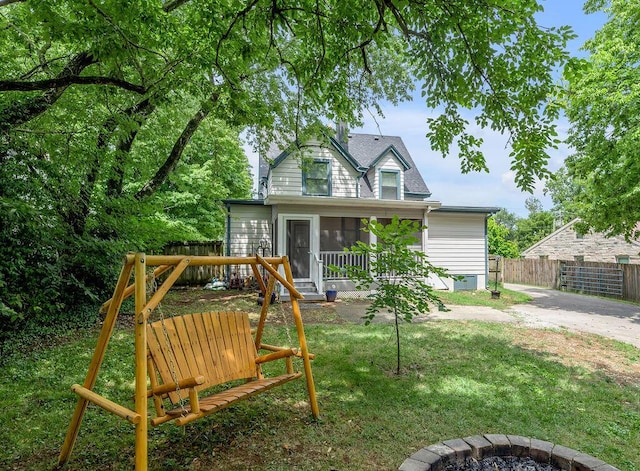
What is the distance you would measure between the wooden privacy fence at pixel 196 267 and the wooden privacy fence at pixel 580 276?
1437 centimetres

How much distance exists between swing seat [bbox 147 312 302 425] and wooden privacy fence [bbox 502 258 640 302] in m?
14.3

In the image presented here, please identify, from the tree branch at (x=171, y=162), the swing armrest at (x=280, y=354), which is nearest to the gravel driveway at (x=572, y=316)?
the swing armrest at (x=280, y=354)

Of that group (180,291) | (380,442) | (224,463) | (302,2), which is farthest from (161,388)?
(180,291)

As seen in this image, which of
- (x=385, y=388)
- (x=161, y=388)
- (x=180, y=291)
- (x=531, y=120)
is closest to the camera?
(x=161, y=388)

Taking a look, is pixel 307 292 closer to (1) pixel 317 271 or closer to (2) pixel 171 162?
(1) pixel 317 271

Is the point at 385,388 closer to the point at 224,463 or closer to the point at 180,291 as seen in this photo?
the point at 224,463

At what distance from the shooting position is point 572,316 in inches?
341

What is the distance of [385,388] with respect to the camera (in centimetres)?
394

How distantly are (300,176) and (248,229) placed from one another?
8.50 feet

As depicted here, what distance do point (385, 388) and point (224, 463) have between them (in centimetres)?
201

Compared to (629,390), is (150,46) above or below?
above

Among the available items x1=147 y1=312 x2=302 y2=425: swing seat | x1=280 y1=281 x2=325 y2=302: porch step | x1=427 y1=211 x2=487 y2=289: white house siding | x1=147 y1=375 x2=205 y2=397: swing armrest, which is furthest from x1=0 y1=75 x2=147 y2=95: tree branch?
x1=427 y1=211 x2=487 y2=289: white house siding

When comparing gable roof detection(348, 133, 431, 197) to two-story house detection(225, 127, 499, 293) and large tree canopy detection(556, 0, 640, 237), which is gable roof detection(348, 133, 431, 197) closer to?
two-story house detection(225, 127, 499, 293)

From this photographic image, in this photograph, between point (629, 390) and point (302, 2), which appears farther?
point (629, 390)
